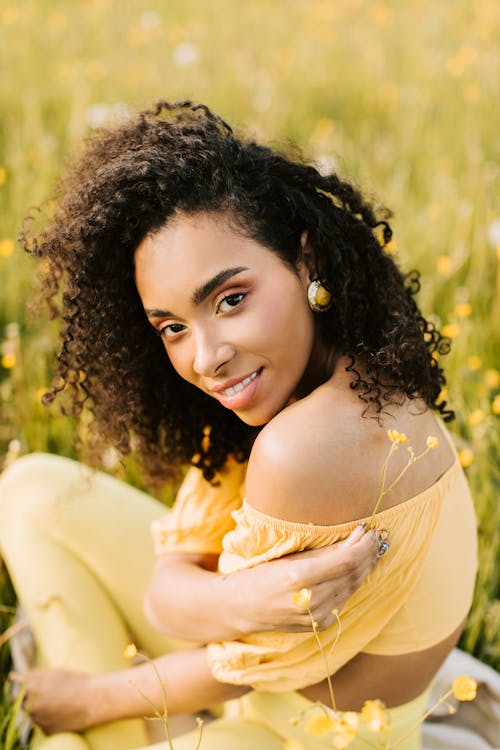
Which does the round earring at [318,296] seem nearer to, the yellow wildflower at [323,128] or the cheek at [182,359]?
the cheek at [182,359]

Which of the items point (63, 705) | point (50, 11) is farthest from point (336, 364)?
point (50, 11)

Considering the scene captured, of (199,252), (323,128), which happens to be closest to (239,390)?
(199,252)

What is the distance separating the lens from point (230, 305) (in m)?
1.34

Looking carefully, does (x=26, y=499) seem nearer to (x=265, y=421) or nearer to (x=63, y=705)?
(x=63, y=705)

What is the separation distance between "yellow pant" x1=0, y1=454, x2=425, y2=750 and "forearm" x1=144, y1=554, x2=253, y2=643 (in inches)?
9.3

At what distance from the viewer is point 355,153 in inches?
155

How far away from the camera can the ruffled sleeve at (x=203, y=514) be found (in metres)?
1.70

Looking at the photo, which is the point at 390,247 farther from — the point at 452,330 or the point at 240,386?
the point at 240,386

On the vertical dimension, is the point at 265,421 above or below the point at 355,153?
below

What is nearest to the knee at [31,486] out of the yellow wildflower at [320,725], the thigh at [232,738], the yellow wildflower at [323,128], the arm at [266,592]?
the arm at [266,592]

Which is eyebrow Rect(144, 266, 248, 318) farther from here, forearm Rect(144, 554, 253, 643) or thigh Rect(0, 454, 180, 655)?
thigh Rect(0, 454, 180, 655)

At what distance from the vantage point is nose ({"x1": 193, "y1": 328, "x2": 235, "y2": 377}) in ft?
4.39

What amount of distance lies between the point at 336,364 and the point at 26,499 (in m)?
0.91

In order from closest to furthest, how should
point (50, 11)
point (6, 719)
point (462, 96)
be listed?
point (6, 719), point (462, 96), point (50, 11)
